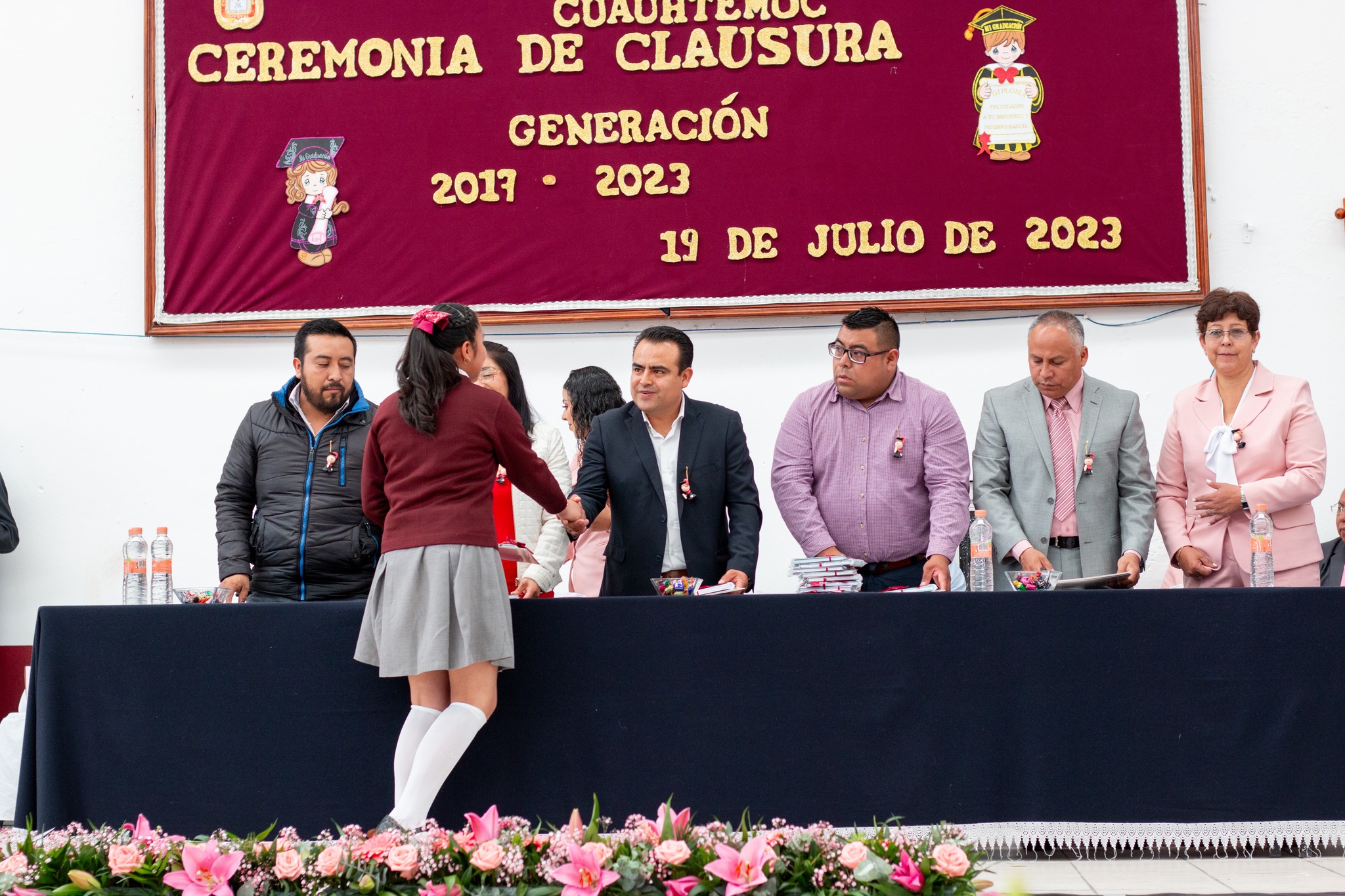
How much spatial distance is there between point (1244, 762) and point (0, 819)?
3.24 meters

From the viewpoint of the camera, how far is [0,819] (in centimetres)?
345

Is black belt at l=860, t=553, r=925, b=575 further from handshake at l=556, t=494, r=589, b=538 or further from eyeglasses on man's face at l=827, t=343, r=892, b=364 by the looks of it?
handshake at l=556, t=494, r=589, b=538

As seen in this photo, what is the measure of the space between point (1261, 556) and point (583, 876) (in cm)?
191

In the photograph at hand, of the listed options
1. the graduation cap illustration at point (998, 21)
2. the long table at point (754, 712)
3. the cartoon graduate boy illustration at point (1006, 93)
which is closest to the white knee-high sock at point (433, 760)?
the long table at point (754, 712)

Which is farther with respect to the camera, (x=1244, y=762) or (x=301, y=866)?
(x=1244, y=762)

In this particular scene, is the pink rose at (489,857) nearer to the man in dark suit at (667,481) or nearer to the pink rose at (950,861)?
the pink rose at (950,861)

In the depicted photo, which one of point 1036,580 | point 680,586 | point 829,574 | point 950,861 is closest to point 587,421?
point 680,586

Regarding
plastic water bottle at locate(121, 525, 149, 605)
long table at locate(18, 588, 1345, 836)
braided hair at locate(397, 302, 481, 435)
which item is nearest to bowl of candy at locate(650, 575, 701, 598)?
long table at locate(18, 588, 1345, 836)

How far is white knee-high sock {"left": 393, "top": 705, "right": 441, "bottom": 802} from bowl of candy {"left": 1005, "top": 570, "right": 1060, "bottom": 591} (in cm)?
128

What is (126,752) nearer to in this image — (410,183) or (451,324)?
(451,324)

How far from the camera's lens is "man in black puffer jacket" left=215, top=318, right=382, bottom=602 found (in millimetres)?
2900

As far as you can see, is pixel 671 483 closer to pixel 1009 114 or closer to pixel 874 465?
pixel 874 465

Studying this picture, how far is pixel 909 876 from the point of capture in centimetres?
156

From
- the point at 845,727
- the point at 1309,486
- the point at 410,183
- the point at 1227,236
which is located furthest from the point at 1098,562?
the point at 410,183
